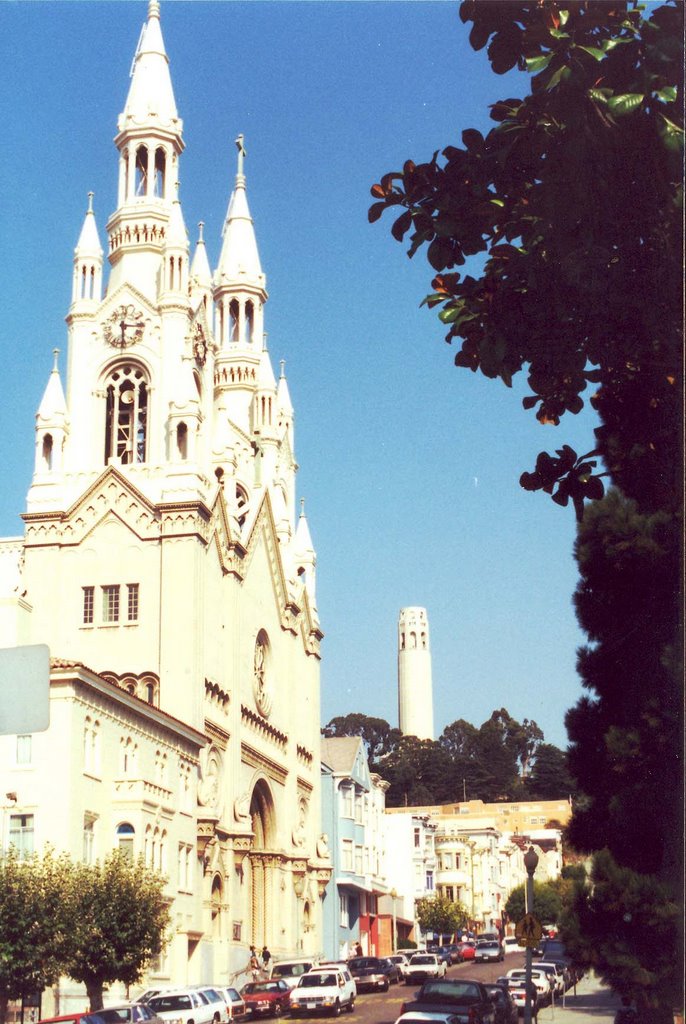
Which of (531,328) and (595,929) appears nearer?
(531,328)

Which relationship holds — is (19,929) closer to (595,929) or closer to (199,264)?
(595,929)

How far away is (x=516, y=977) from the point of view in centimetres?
4766

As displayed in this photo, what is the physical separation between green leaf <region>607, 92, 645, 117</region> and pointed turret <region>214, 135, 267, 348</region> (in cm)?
7542

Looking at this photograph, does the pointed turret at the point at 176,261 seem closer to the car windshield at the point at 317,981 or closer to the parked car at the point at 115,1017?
the car windshield at the point at 317,981

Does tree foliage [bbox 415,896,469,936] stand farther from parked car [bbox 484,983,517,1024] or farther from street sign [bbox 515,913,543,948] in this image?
street sign [bbox 515,913,543,948]

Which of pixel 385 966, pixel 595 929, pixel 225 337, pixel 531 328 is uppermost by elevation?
pixel 225 337

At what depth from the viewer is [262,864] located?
71562 mm

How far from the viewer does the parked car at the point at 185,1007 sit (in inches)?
1439

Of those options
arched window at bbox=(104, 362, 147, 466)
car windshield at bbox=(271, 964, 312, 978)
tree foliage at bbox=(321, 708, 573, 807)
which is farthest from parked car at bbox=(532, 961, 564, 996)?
tree foliage at bbox=(321, 708, 573, 807)

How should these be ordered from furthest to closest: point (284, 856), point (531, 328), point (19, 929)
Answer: point (284, 856), point (19, 929), point (531, 328)

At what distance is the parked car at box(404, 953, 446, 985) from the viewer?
187ft

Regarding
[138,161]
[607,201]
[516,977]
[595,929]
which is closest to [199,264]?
[138,161]

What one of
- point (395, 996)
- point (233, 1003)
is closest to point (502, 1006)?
point (233, 1003)

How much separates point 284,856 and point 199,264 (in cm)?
3226
